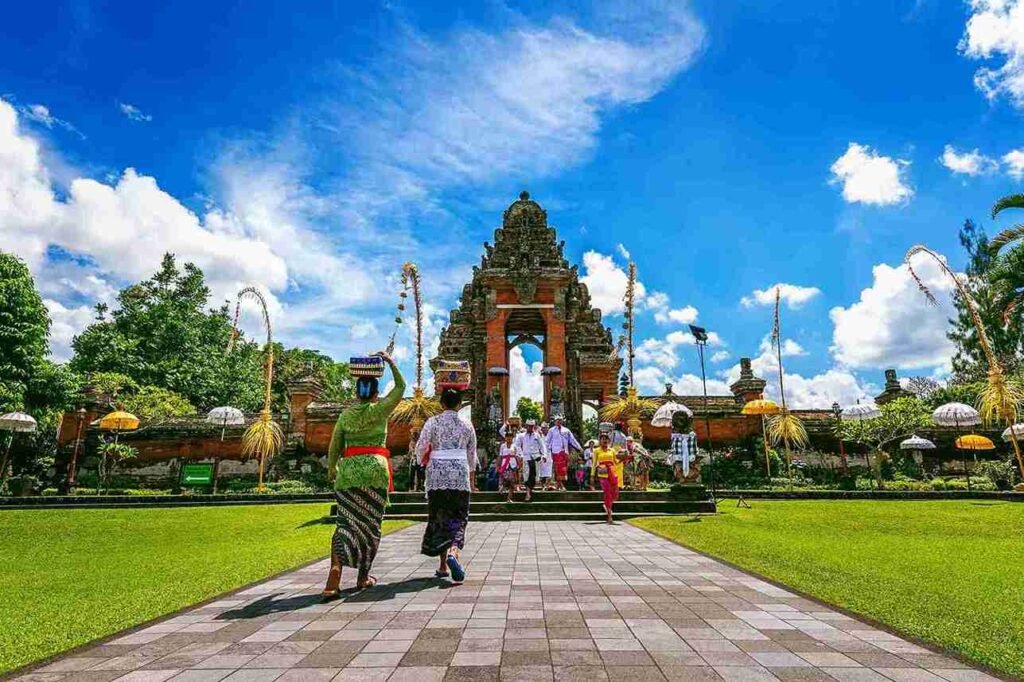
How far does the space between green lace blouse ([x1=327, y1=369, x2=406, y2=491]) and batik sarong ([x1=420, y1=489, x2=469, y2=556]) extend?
0.79 m

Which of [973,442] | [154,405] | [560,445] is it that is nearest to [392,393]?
[560,445]

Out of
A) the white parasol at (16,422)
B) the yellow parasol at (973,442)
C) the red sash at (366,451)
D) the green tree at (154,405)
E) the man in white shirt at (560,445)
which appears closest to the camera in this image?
the red sash at (366,451)

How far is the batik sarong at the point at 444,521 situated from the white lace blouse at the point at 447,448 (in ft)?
0.27

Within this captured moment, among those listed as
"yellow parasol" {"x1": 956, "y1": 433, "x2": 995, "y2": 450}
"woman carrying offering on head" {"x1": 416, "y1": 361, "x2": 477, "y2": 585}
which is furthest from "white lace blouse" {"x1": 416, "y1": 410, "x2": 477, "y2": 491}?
"yellow parasol" {"x1": 956, "y1": 433, "x2": 995, "y2": 450}

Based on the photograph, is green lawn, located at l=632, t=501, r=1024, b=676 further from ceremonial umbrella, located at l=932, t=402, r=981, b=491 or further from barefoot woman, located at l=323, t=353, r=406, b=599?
ceremonial umbrella, located at l=932, t=402, r=981, b=491

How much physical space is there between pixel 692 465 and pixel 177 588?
1128 centimetres

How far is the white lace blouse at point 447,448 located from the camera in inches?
239

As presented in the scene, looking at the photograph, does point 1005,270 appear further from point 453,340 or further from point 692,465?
point 453,340

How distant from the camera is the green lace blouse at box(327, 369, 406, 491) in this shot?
535 cm

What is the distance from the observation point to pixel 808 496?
17.6 m

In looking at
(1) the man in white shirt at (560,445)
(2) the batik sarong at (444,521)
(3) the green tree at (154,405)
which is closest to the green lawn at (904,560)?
(2) the batik sarong at (444,521)

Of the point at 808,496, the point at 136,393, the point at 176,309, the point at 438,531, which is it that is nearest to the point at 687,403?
the point at 808,496

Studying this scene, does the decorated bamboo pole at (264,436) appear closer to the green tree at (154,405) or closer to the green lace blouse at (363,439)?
the green tree at (154,405)

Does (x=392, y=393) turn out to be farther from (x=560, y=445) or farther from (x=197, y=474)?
(x=197, y=474)
